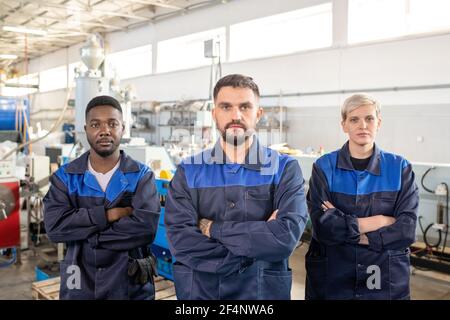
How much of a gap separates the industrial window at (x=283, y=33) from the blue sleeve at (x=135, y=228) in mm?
4966

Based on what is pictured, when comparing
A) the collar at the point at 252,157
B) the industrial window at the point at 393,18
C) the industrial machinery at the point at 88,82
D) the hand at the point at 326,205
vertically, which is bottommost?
the hand at the point at 326,205

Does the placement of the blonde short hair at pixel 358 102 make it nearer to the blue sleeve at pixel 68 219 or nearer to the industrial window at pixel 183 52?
→ the blue sleeve at pixel 68 219

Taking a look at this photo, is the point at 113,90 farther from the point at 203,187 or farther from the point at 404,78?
the point at 404,78

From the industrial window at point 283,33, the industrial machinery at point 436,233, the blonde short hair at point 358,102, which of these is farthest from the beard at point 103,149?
the industrial window at point 283,33

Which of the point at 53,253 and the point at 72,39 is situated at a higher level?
the point at 72,39

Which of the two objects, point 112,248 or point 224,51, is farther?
point 224,51

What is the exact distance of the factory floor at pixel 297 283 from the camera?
2.96 meters

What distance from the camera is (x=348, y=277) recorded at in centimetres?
151

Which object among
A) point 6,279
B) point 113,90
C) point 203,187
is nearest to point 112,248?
point 203,187

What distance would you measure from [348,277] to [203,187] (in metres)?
0.64

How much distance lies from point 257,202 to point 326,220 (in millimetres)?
299

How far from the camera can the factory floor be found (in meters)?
2.96

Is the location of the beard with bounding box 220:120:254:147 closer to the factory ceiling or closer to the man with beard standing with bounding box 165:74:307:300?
the man with beard standing with bounding box 165:74:307:300

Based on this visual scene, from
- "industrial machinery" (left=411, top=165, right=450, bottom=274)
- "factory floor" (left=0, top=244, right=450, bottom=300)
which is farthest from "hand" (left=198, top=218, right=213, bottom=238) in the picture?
"industrial machinery" (left=411, top=165, right=450, bottom=274)
